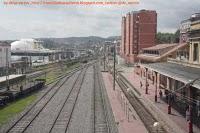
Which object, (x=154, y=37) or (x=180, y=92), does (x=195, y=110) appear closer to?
(x=180, y=92)

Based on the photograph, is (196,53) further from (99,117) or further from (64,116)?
(64,116)

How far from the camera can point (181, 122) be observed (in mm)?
31422

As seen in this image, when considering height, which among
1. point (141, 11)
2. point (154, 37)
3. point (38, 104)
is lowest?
point (38, 104)

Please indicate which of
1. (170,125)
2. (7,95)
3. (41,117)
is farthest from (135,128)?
(7,95)

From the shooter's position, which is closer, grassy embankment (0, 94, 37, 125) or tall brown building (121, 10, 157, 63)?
grassy embankment (0, 94, 37, 125)

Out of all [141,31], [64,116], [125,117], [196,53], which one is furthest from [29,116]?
[141,31]

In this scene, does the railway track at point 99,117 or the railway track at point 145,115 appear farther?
the railway track at point 99,117

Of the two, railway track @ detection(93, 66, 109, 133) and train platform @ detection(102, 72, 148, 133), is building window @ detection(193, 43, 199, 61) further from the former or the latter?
railway track @ detection(93, 66, 109, 133)

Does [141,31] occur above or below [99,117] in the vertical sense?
above

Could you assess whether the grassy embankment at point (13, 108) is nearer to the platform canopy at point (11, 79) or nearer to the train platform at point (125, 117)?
the train platform at point (125, 117)

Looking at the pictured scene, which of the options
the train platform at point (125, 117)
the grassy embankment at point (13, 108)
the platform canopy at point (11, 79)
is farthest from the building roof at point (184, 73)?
the platform canopy at point (11, 79)

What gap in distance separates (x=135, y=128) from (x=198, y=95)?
7.32m

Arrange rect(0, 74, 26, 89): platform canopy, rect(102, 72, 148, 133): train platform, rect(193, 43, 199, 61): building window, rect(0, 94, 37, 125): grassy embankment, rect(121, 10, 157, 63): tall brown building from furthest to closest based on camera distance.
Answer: rect(121, 10, 157, 63): tall brown building, rect(0, 74, 26, 89): platform canopy, rect(193, 43, 199, 61): building window, rect(0, 94, 37, 125): grassy embankment, rect(102, 72, 148, 133): train platform

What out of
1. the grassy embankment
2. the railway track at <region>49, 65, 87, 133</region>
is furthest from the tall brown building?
the grassy embankment
